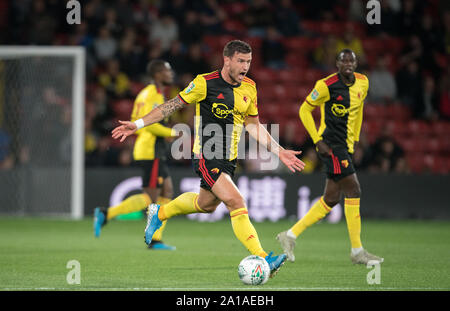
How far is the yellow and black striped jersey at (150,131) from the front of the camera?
32.1ft

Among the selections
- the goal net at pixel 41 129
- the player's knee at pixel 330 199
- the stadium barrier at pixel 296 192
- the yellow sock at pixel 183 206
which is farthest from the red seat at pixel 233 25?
the yellow sock at pixel 183 206

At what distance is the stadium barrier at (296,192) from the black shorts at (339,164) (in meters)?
6.09

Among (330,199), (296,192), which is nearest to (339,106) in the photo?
(330,199)

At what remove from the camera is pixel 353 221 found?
8.37 metres

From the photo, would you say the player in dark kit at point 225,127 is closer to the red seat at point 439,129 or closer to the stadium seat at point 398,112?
the red seat at point 439,129

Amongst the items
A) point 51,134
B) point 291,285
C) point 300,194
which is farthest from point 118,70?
point 291,285

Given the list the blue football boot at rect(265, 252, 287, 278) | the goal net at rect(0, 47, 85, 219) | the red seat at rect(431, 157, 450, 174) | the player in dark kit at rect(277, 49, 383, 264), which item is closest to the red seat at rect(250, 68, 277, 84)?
the red seat at rect(431, 157, 450, 174)

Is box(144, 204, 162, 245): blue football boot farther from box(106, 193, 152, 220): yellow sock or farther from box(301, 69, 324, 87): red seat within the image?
box(301, 69, 324, 87): red seat

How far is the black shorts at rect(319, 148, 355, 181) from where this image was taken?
841 centimetres

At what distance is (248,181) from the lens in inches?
576

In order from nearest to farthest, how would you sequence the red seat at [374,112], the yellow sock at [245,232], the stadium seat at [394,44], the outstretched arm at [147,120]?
1. the outstretched arm at [147,120]
2. the yellow sock at [245,232]
3. the red seat at [374,112]
4. the stadium seat at [394,44]

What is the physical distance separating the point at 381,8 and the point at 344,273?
12247 millimetres

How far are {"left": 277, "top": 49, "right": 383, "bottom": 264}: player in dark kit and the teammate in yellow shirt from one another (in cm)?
196

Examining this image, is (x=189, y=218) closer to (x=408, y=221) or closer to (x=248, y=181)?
(x=248, y=181)
